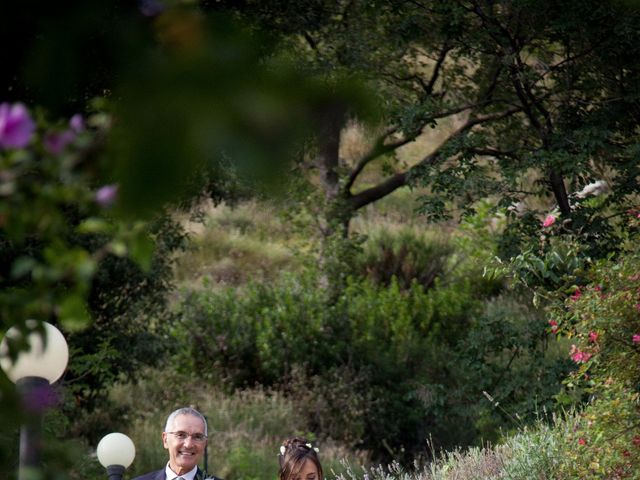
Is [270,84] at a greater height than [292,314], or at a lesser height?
lesser

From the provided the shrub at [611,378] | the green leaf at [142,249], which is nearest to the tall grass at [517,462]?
the shrub at [611,378]

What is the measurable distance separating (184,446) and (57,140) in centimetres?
401

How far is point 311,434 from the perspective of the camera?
1277 cm

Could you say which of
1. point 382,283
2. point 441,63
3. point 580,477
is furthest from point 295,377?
point 580,477

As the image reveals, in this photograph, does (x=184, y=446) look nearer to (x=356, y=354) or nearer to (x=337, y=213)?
(x=356, y=354)

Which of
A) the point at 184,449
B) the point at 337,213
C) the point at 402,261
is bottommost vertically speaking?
the point at 184,449

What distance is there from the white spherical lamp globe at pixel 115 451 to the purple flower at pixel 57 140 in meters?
4.48

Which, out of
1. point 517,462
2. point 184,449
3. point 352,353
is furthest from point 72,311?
point 352,353

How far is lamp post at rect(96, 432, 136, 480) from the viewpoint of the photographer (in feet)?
17.6

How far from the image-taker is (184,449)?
490cm

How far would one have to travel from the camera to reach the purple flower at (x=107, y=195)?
3.06 ft

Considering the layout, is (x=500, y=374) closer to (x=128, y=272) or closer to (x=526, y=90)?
(x=526, y=90)

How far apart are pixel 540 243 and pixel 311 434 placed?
13.1 feet

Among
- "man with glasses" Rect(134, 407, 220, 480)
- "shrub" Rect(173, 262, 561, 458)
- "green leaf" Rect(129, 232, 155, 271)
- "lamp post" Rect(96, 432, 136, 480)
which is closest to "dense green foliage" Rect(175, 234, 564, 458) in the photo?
"shrub" Rect(173, 262, 561, 458)
